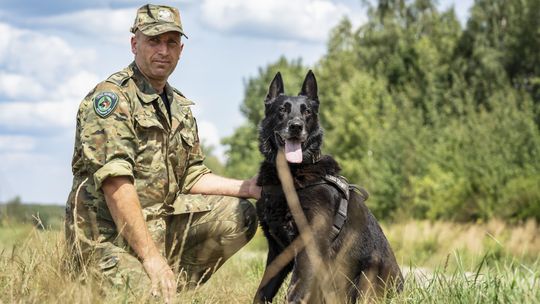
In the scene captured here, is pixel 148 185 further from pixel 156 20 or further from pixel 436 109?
pixel 436 109

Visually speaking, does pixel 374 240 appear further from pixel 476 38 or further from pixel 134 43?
pixel 476 38

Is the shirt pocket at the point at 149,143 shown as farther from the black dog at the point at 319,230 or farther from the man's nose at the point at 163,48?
the black dog at the point at 319,230

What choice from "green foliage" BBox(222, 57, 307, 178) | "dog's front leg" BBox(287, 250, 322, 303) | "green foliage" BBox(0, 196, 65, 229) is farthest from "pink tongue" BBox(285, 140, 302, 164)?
"green foliage" BBox(222, 57, 307, 178)

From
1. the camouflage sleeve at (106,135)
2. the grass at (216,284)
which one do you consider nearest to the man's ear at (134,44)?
the camouflage sleeve at (106,135)

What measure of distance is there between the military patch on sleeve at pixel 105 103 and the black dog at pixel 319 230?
1.30 metres

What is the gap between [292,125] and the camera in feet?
19.1

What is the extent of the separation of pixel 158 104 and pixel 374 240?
1843 mm

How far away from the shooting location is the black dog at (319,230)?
16.9ft

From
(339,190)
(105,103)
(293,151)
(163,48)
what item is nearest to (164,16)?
(163,48)

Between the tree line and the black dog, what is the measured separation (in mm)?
18642

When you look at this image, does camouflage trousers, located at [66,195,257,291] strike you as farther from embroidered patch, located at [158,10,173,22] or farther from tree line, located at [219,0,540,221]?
tree line, located at [219,0,540,221]

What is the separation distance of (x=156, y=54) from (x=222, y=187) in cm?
124

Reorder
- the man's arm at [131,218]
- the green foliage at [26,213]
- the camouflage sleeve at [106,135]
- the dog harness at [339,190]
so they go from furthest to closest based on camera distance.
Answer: the green foliage at [26,213] < the dog harness at [339,190] < the camouflage sleeve at [106,135] < the man's arm at [131,218]

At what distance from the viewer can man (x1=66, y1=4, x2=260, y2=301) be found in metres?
4.92
